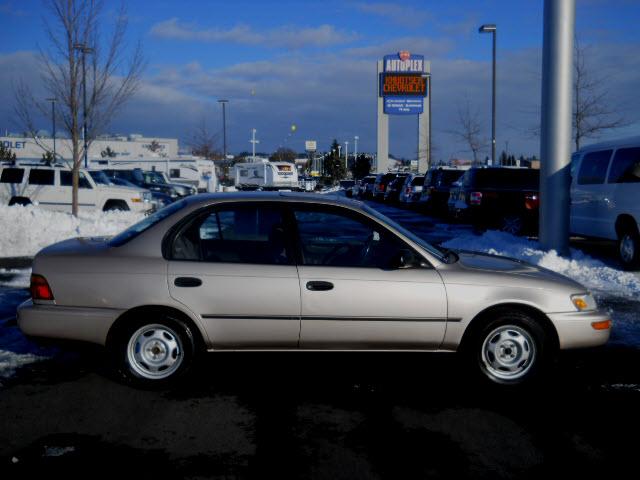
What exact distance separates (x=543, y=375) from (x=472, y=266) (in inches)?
40.3

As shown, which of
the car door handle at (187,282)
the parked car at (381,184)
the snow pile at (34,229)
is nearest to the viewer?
the car door handle at (187,282)

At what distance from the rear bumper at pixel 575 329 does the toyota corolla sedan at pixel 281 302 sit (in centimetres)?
1

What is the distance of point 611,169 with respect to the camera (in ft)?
41.5

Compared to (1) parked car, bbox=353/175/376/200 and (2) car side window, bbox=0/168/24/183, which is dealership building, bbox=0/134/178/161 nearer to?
(1) parked car, bbox=353/175/376/200

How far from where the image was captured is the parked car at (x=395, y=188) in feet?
124

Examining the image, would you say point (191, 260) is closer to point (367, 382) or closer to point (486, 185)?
point (367, 382)

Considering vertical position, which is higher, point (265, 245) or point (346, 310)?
point (265, 245)

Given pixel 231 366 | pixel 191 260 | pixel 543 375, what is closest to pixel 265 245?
pixel 191 260

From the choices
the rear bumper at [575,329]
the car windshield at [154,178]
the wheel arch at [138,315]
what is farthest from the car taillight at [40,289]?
the car windshield at [154,178]

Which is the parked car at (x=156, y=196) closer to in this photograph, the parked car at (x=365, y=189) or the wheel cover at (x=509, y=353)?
the wheel cover at (x=509, y=353)

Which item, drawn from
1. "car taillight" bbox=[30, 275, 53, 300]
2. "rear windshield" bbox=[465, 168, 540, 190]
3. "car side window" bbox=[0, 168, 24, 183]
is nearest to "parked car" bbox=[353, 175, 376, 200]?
"rear windshield" bbox=[465, 168, 540, 190]

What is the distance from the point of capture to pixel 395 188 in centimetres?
3828

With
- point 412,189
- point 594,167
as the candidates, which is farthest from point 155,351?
point 412,189

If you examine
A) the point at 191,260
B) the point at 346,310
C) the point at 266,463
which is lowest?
the point at 266,463
